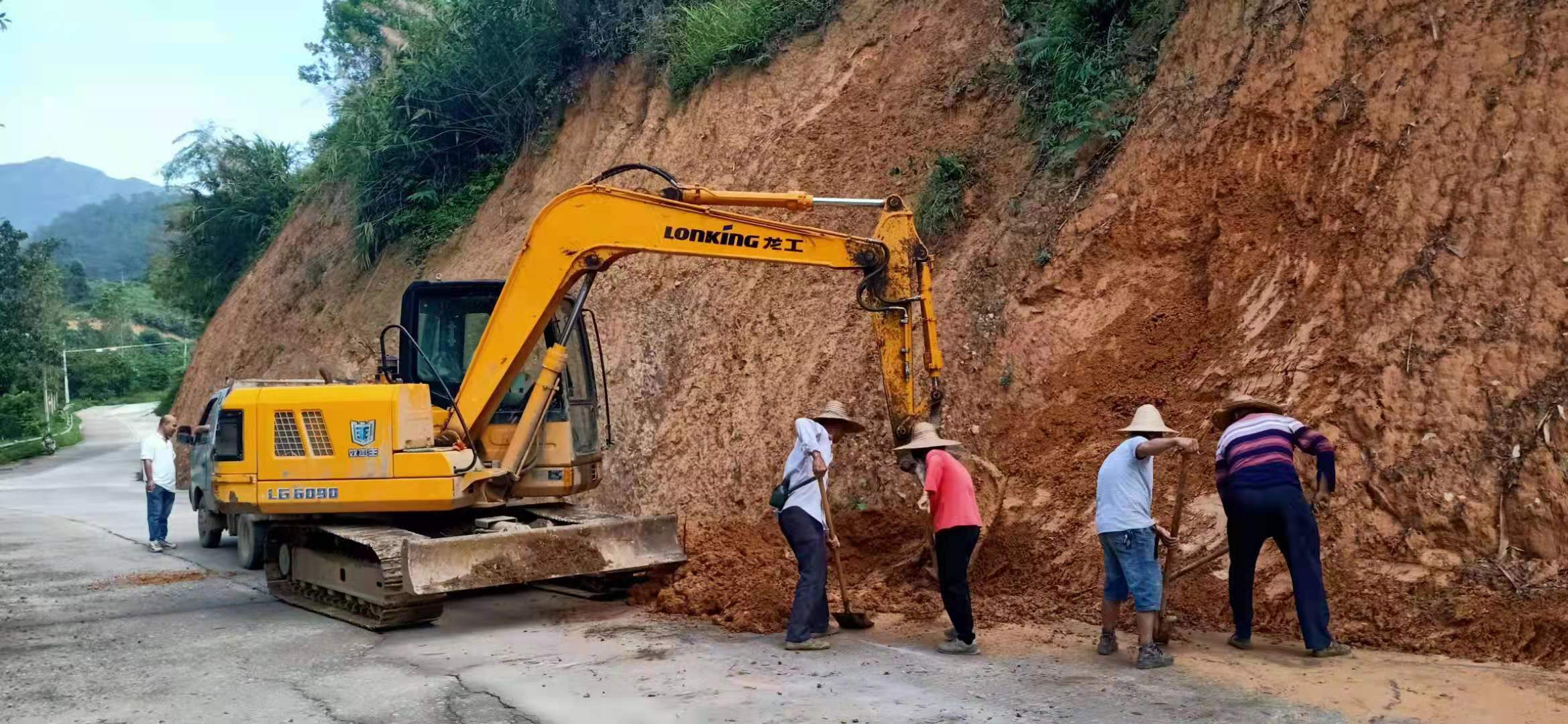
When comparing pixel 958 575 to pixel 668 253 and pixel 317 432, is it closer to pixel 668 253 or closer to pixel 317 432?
pixel 668 253

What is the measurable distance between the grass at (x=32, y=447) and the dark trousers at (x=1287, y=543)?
116 feet

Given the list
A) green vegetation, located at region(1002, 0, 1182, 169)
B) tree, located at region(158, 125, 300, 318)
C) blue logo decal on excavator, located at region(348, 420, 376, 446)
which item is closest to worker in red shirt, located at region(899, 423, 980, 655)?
blue logo decal on excavator, located at region(348, 420, 376, 446)

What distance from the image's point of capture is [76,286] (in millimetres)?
81312

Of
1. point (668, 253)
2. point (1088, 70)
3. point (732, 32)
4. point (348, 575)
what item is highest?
point (732, 32)

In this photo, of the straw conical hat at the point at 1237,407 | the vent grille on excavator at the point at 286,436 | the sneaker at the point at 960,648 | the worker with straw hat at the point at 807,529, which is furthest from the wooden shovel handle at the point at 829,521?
the vent grille on excavator at the point at 286,436

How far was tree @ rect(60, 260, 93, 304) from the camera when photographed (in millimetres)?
80075

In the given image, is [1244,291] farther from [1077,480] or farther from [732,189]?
[732,189]

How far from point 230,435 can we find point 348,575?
170cm

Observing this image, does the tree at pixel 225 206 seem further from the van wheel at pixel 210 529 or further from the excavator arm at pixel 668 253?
the excavator arm at pixel 668 253

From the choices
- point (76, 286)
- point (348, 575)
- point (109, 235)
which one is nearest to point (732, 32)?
point (348, 575)

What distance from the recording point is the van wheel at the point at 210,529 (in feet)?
46.0

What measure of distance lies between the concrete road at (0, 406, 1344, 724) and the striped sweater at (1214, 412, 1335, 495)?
49.4 inches

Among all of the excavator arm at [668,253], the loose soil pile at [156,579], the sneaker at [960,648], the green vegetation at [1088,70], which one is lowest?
the loose soil pile at [156,579]

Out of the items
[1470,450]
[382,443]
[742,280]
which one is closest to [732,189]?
[742,280]
